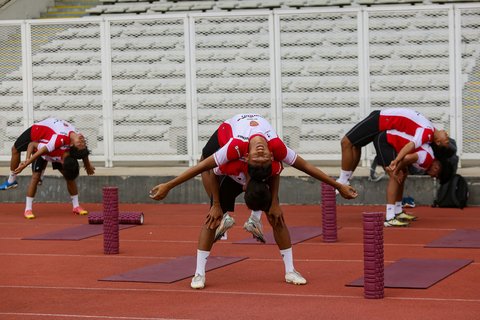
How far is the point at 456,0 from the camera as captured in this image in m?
23.5

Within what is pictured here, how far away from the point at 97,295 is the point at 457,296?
3040 millimetres

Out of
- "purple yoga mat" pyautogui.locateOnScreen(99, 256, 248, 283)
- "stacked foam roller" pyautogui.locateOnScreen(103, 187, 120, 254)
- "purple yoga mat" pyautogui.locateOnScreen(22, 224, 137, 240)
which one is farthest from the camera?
"purple yoga mat" pyautogui.locateOnScreen(22, 224, 137, 240)

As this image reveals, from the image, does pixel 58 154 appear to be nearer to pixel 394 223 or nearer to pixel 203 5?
pixel 394 223

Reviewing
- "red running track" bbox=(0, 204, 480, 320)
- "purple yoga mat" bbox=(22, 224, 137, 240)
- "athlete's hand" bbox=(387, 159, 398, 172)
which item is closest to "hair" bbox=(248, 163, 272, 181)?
"red running track" bbox=(0, 204, 480, 320)

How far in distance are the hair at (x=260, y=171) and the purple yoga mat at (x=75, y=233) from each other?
4.91 m

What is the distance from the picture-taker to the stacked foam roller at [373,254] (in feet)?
30.3

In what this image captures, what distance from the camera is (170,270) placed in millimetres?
11273

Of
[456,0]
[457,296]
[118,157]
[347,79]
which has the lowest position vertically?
[457,296]

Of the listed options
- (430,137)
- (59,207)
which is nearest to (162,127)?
(59,207)

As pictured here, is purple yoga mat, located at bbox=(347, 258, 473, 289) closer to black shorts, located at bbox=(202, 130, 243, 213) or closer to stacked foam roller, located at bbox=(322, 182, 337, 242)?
black shorts, located at bbox=(202, 130, 243, 213)

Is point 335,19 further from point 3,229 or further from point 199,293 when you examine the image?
point 199,293

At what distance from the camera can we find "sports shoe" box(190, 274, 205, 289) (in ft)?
33.4

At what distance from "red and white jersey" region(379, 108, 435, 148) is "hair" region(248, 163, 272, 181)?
4.94 metres

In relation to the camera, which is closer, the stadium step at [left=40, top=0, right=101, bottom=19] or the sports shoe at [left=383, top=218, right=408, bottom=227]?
the sports shoe at [left=383, top=218, right=408, bottom=227]
